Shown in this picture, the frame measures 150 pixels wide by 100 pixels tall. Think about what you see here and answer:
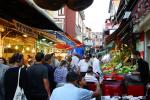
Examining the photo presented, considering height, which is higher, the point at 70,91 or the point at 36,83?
the point at 70,91

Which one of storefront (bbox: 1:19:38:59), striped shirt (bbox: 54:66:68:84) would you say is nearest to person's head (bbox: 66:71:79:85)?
striped shirt (bbox: 54:66:68:84)

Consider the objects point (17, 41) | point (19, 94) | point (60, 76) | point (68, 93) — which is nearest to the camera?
point (68, 93)

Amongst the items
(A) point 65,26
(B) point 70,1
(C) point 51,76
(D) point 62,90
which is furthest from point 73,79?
(A) point 65,26

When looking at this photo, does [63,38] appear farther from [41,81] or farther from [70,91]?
[70,91]

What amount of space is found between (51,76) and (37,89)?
Result: 6.05ft

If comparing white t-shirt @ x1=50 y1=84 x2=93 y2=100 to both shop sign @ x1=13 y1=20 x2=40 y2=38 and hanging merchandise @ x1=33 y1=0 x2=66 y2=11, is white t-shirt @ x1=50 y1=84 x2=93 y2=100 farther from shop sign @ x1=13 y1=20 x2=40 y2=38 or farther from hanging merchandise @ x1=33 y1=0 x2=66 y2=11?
shop sign @ x1=13 y1=20 x2=40 y2=38

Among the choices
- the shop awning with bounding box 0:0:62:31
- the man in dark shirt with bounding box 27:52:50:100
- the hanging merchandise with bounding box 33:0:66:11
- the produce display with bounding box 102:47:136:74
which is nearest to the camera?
the hanging merchandise with bounding box 33:0:66:11

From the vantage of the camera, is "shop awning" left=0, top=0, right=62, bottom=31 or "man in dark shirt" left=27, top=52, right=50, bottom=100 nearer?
"man in dark shirt" left=27, top=52, right=50, bottom=100

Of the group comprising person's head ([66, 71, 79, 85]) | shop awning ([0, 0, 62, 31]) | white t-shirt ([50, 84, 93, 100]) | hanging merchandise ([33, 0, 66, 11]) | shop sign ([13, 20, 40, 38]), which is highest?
shop awning ([0, 0, 62, 31])

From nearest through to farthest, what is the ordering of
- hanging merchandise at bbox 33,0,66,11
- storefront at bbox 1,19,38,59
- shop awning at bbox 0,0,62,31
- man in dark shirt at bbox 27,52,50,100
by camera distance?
hanging merchandise at bbox 33,0,66,11 → man in dark shirt at bbox 27,52,50,100 → shop awning at bbox 0,0,62,31 → storefront at bbox 1,19,38,59

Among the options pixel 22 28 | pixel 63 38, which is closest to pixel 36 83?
pixel 22 28

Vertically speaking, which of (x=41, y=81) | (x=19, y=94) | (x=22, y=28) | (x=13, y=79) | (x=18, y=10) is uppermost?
(x=18, y=10)

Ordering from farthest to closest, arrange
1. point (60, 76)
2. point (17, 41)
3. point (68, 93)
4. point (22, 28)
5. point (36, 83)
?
point (17, 41) → point (22, 28) → point (60, 76) → point (36, 83) → point (68, 93)

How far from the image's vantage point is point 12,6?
13.2m
